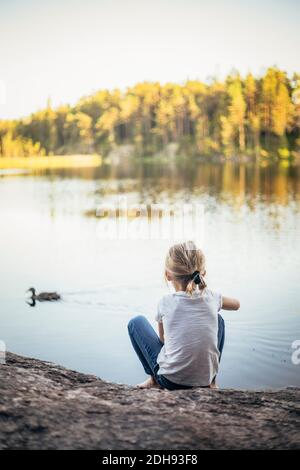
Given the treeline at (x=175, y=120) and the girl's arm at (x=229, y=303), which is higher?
the treeline at (x=175, y=120)

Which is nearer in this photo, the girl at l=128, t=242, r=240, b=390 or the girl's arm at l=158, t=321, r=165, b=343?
the girl at l=128, t=242, r=240, b=390

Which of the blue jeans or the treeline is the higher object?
the treeline

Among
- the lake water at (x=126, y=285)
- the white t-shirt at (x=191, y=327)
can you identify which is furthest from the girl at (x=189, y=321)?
the lake water at (x=126, y=285)

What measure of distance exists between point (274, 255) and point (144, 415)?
7940 mm

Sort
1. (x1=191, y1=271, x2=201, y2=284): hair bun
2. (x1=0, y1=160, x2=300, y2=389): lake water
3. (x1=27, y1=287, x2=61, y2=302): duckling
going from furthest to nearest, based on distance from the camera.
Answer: (x1=27, y1=287, x2=61, y2=302): duckling < (x1=0, y1=160, x2=300, y2=389): lake water < (x1=191, y1=271, x2=201, y2=284): hair bun

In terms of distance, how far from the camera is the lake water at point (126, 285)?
5.25 m

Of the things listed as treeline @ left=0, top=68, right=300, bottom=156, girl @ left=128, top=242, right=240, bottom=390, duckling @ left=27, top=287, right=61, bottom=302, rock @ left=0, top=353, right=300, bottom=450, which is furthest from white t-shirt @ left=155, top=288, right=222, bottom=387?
treeline @ left=0, top=68, right=300, bottom=156

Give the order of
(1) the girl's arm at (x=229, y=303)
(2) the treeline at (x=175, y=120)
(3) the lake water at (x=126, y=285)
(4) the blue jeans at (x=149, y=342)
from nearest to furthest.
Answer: (1) the girl's arm at (x=229, y=303), (4) the blue jeans at (x=149, y=342), (3) the lake water at (x=126, y=285), (2) the treeline at (x=175, y=120)

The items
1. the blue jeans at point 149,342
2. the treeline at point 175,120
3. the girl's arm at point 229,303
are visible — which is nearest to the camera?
the girl's arm at point 229,303

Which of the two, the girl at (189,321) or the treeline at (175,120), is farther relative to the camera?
the treeline at (175,120)

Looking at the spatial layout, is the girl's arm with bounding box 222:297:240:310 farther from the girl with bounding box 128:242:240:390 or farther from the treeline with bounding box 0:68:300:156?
the treeline with bounding box 0:68:300:156

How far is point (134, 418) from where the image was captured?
2578 millimetres

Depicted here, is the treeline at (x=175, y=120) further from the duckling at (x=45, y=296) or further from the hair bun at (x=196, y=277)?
the hair bun at (x=196, y=277)

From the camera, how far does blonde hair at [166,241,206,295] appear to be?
9.79ft
